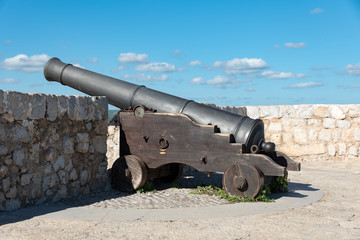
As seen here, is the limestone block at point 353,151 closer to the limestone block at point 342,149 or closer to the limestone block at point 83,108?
the limestone block at point 342,149

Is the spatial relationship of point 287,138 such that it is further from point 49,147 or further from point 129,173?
point 49,147

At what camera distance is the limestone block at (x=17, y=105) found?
501cm

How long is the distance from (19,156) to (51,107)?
29.5 inches

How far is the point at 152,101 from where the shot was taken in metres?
6.68

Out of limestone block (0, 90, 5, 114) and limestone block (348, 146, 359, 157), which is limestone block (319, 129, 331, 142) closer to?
limestone block (348, 146, 359, 157)

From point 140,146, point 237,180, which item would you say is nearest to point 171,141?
point 140,146

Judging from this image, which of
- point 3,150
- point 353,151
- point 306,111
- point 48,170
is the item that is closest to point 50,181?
point 48,170

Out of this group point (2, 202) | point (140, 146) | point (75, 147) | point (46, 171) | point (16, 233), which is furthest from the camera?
point (140, 146)

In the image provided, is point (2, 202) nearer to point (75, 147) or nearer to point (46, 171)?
point (46, 171)

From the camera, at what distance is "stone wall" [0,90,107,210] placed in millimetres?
5090

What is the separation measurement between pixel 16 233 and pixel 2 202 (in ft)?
3.11

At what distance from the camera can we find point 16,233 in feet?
13.9

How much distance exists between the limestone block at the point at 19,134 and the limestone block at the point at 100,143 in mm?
1263

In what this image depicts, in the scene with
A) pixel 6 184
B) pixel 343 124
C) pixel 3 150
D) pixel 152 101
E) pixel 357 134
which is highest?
pixel 152 101
